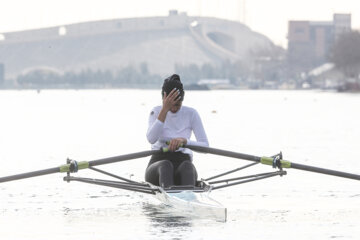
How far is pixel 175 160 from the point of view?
15281 mm

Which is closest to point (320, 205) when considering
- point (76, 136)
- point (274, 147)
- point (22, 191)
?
point (22, 191)

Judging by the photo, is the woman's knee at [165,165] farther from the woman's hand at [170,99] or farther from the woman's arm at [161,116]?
the woman's hand at [170,99]

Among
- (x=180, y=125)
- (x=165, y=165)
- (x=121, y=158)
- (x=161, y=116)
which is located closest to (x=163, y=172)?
(x=165, y=165)

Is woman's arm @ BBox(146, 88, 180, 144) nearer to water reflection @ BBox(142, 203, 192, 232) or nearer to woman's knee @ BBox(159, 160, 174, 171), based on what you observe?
woman's knee @ BBox(159, 160, 174, 171)

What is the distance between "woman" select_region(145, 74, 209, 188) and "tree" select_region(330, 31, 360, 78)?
522ft

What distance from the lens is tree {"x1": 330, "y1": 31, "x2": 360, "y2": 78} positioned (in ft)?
564

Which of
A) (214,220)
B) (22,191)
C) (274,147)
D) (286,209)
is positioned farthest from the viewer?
(274,147)

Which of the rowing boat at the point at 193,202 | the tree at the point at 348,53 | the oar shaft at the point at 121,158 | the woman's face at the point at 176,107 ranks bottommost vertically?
the rowing boat at the point at 193,202

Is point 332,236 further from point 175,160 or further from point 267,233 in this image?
point 175,160

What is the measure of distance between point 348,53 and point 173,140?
160 meters

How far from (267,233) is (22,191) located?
6755mm

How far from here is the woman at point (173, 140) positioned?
48.5ft

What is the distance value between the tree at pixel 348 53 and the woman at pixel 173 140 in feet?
522

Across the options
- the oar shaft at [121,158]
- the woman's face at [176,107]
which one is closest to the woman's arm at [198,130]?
the woman's face at [176,107]
